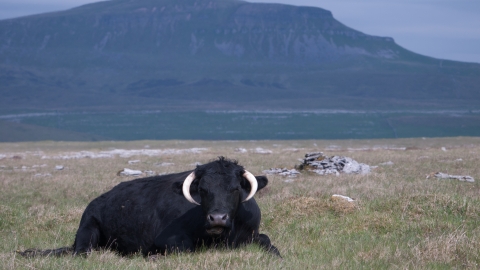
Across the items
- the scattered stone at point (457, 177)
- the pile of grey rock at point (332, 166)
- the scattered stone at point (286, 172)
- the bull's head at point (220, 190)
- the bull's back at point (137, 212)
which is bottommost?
the scattered stone at point (286, 172)

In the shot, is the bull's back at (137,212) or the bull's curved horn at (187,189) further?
the bull's back at (137,212)

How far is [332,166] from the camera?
84.2 ft

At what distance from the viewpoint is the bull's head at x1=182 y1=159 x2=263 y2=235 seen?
10.1 meters

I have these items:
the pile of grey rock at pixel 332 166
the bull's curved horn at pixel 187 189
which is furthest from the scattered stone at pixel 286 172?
the bull's curved horn at pixel 187 189

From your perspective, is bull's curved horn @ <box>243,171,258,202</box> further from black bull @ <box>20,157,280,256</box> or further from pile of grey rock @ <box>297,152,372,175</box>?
pile of grey rock @ <box>297,152,372,175</box>

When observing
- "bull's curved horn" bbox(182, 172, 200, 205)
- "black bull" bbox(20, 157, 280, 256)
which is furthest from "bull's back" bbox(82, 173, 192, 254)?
"bull's curved horn" bbox(182, 172, 200, 205)

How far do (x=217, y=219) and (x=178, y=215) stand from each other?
1275 mm

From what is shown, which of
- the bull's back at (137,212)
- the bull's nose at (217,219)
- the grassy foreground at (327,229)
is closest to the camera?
the grassy foreground at (327,229)

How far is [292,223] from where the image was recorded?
13.0 meters

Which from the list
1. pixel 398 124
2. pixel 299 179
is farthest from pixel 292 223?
pixel 398 124

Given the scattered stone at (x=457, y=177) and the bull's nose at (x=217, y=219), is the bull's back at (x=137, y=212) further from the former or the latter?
the scattered stone at (x=457, y=177)

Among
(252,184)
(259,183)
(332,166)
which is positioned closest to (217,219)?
(252,184)

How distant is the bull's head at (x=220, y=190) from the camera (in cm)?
1012

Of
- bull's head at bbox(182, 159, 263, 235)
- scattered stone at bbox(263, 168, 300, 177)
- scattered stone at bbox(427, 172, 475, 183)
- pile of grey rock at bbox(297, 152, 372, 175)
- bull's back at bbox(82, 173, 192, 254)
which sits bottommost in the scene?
scattered stone at bbox(263, 168, 300, 177)
